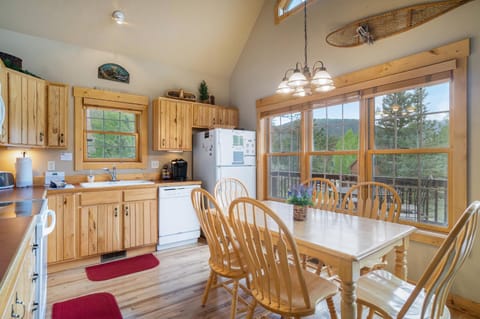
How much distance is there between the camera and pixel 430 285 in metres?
1.23

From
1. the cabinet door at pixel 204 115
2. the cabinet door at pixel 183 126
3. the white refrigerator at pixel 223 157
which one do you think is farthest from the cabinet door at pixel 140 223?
the cabinet door at pixel 204 115

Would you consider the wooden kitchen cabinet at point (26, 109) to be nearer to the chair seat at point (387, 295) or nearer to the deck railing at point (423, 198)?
the chair seat at point (387, 295)

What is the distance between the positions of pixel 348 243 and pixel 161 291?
1.83 m

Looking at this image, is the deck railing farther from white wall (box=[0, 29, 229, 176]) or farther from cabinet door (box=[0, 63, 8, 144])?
cabinet door (box=[0, 63, 8, 144])

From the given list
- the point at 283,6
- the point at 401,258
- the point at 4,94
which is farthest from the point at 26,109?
the point at 401,258

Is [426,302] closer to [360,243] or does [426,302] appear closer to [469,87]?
[360,243]

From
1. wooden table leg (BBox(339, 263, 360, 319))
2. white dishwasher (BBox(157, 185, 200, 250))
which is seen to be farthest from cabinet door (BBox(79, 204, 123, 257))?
wooden table leg (BBox(339, 263, 360, 319))

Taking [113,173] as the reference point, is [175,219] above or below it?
below

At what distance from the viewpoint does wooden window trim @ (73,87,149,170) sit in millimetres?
3375

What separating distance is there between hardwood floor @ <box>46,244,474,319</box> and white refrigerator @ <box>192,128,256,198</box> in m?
1.28

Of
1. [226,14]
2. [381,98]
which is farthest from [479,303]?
[226,14]

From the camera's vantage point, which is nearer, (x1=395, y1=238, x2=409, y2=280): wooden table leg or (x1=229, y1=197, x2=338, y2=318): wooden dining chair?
(x1=229, y1=197, x2=338, y2=318): wooden dining chair

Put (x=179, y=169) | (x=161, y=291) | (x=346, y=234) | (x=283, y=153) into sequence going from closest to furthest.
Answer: (x=346, y=234) < (x=161, y=291) < (x=283, y=153) < (x=179, y=169)

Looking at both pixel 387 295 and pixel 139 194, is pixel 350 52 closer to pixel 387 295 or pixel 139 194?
pixel 387 295
